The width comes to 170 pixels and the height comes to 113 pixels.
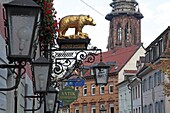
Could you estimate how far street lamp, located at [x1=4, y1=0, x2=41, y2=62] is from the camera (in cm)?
411

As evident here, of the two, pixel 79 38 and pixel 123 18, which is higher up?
pixel 123 18

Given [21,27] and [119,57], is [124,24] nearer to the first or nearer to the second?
[119,57]

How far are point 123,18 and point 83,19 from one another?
9744 centimetres

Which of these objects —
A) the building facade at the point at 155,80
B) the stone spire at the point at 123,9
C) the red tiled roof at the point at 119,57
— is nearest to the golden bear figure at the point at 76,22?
the building facade at the point at 155,80

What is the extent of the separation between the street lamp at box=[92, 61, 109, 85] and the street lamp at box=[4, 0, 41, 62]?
6641mm

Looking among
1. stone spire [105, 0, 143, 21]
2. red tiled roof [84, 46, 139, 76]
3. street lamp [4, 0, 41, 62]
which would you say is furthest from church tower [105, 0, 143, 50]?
street lamp [4, 0, 41, 62]

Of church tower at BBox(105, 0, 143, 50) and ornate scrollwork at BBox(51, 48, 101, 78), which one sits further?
church tower at BBox(105, 0, 143, 50)

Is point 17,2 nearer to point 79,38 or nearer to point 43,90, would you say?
point 43,90

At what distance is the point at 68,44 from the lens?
10562mm

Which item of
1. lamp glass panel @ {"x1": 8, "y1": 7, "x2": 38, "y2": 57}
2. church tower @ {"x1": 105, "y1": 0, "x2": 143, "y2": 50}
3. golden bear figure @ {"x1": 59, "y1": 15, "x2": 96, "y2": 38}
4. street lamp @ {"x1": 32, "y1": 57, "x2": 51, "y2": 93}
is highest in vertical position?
church tower @ {"x1": 105, "y1": 0, "x2": 143, "y2": 50}

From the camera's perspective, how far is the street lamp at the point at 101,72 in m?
10.8

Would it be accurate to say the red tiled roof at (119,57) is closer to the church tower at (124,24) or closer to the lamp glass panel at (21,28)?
the church tower at (124,24)

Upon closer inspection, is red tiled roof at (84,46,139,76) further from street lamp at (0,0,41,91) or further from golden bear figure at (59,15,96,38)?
street lamp at (0,0,41,91)

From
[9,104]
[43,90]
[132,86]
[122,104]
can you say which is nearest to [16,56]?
[43,90]
